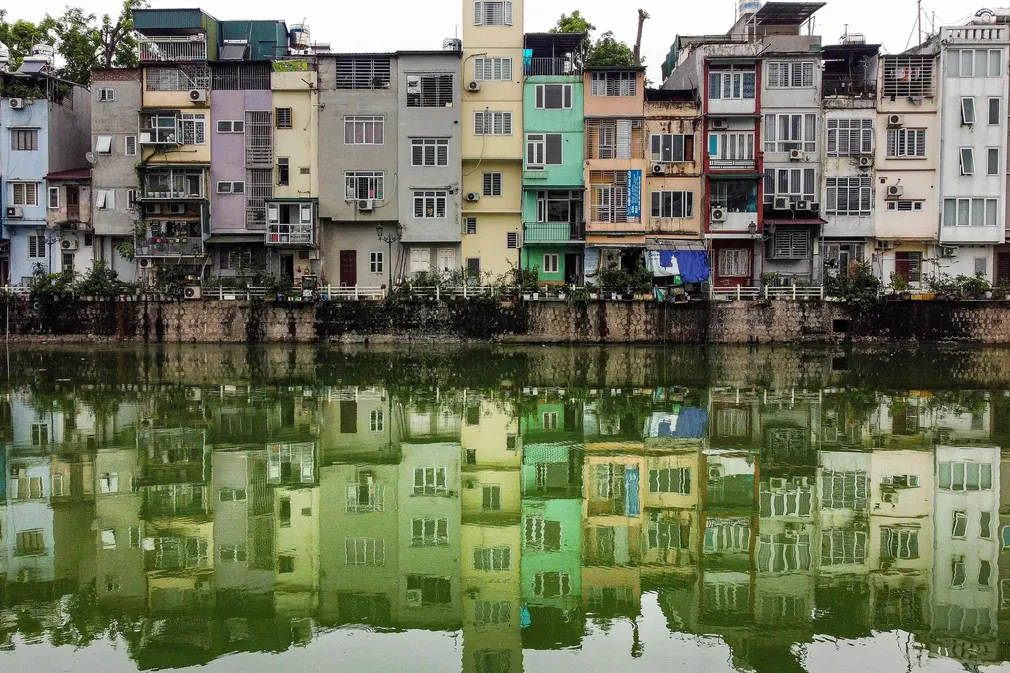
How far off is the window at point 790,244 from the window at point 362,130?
714 inches

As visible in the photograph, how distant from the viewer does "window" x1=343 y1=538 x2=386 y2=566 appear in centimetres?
1272

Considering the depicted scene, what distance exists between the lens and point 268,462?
1795cm

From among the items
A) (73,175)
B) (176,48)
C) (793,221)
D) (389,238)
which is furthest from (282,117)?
(793,221)

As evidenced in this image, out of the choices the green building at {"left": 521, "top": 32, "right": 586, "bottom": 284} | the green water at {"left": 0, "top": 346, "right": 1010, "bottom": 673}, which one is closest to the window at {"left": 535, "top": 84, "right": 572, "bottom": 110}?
the green building at {"left": 521, "top": 32, "right": 586, "bottom": 284}

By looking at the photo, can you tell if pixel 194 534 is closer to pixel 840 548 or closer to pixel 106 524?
pixel 106 524

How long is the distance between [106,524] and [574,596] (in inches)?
267

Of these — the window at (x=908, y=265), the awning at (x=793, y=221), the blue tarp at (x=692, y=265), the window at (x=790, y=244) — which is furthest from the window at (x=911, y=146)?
the blue tarp at (x=692, y=265)

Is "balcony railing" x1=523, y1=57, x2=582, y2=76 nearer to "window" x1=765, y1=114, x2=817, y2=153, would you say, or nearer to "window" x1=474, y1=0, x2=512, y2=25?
"window" x1=474, y1=0, x2=512, y2=25

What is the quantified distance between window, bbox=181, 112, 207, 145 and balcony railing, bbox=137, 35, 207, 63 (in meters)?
2.65

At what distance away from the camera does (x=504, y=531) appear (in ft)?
46.0

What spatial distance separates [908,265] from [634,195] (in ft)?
42.6

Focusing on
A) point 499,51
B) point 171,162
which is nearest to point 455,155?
point 499,51

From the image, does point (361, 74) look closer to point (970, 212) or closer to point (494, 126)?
point (494, 126)

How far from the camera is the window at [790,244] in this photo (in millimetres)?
44750
